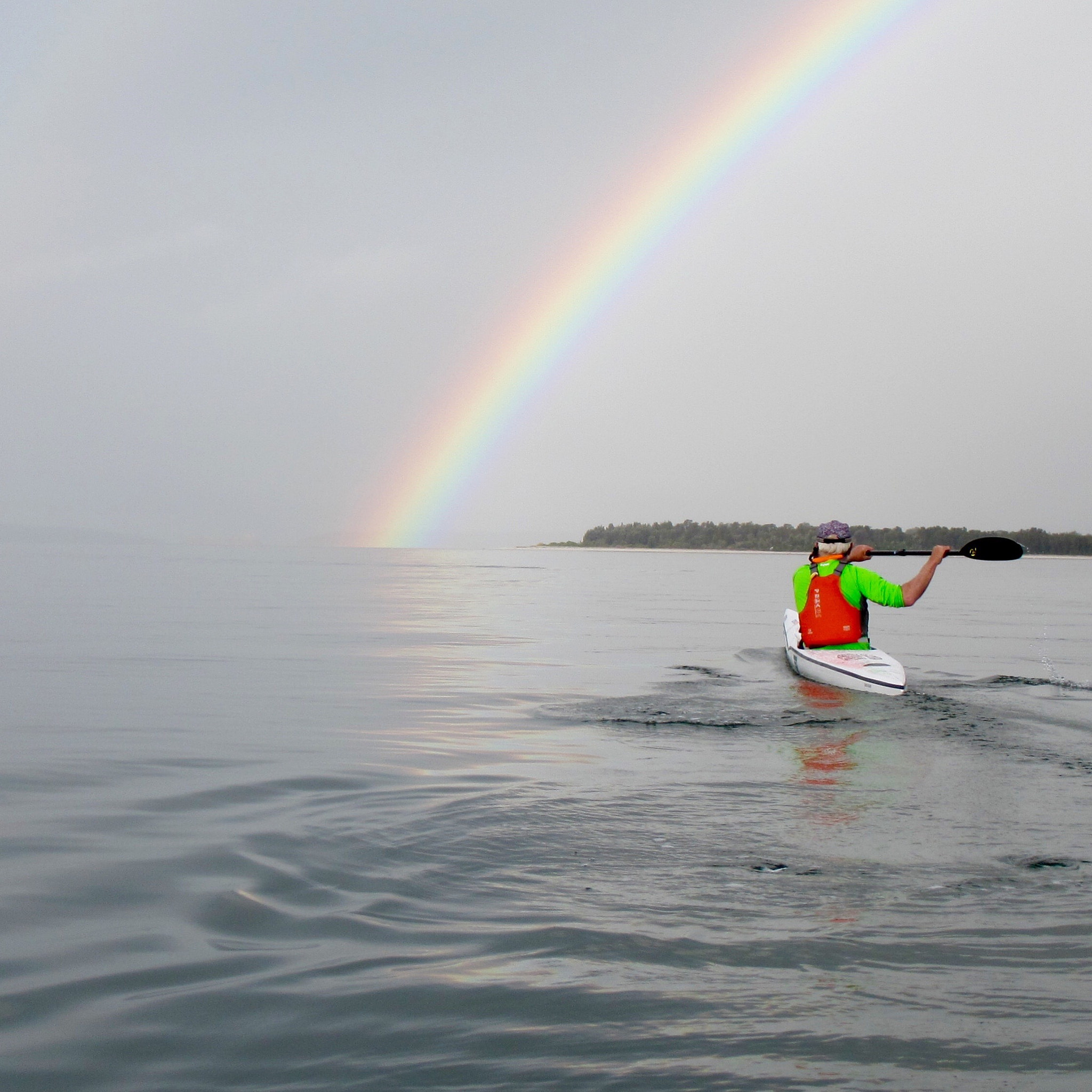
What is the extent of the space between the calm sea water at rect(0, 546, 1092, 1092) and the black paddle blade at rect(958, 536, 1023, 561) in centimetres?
201

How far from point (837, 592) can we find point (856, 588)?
0.70 metres

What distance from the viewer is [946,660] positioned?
1959 centimetres

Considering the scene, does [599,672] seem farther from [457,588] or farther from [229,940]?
[457,588]

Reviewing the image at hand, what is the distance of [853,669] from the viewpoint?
47.2 feet

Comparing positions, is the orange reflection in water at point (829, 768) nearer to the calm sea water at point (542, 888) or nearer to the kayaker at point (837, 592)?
the calm sea water at point (542, 888)

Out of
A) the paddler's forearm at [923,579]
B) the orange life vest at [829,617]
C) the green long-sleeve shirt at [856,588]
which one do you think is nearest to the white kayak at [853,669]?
the orange life vest at [829,617]

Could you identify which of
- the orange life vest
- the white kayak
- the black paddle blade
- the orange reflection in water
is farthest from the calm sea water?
the black paddle blade

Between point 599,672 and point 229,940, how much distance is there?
498 inches

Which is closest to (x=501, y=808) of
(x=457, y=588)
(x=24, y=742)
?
(x=24, y=742)

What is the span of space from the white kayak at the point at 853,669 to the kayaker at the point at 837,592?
25cm

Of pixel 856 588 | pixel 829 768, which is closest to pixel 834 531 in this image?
pixel 856 588

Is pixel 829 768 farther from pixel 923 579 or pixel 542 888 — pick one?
pixel 542 888

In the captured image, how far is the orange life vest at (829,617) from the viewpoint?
1535 centimetres

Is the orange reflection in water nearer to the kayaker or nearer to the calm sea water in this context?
the calm sea water
